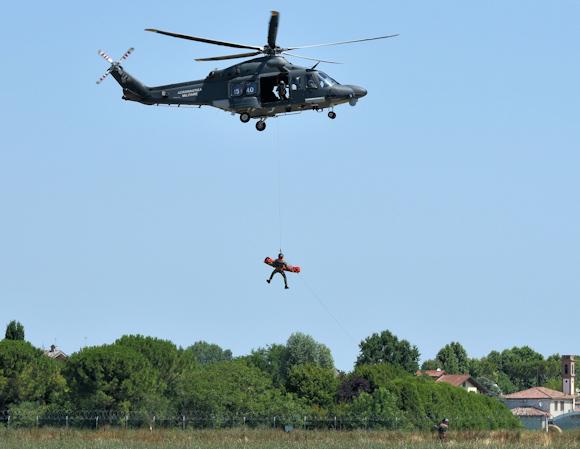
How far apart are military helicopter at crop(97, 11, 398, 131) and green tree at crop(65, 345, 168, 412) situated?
128ft

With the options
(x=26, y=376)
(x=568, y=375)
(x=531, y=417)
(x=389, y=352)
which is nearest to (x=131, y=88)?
(x=26, y=376)

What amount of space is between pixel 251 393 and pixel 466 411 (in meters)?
17.5

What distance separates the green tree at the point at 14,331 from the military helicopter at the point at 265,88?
65.1 meters

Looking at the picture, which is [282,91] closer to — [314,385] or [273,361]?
[314,385]

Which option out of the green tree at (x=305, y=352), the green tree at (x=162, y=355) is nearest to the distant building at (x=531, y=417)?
the green tree at (x=305, y=352)

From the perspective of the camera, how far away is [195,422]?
7575cm

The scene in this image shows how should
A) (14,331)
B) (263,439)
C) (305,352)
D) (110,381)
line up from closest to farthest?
1. (263,439)
2. (110,381)
3. (14,331)
4. (305,352)

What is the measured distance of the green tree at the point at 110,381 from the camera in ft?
300

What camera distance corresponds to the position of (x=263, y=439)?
6134 cm

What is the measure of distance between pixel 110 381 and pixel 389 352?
2777 inches

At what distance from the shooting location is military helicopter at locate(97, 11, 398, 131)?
174 ft

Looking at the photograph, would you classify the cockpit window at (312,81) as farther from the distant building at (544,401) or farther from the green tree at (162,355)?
the distant building at (544,401)

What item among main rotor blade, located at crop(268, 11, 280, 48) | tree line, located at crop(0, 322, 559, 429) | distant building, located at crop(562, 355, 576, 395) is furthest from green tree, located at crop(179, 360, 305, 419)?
distant building, located at crop(562, 355, 576, 395)

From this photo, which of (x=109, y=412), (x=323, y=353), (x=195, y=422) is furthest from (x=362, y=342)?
(x=195, y=422)
